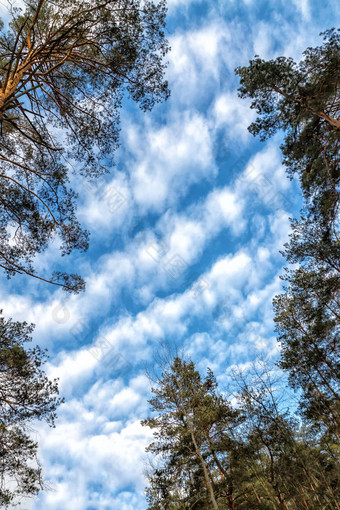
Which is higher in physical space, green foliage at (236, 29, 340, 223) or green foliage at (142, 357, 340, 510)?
green foliage at (236, 29, 340, 223)

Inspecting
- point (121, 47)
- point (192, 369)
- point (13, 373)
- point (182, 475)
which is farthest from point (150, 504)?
point (121, 47)

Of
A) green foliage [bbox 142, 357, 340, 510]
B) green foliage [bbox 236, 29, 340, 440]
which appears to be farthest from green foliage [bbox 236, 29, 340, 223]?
green foliage [bbox 142, 357, 340, 510]

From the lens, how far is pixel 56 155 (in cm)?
804

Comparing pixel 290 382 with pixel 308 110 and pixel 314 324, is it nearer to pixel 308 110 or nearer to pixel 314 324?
pixel 314 324

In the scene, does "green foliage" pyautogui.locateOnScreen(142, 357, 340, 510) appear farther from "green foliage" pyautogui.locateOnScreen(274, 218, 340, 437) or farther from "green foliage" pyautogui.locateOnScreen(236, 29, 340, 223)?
"green foliage" pyautogui.locateOnScreen(236, 29, 340, 223)

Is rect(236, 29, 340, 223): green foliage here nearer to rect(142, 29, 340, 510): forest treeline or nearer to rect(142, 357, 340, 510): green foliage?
rect(142, 29, 340, 510): forest treeline

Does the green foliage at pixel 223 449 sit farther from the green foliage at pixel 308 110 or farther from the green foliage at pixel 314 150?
the green foliage at pixel 308 110

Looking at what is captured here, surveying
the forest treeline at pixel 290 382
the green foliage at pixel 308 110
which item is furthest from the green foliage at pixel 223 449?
the green foliage at pixel 308 110

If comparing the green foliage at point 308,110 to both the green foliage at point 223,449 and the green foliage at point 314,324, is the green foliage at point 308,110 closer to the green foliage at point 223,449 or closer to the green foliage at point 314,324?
the green foliage at point 314,324

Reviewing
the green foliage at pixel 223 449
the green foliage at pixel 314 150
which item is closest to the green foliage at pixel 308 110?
the green foliage at pixel 314 150

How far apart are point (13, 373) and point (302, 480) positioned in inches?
Answer: 570

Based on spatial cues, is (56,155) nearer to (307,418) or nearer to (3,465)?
(3,465)

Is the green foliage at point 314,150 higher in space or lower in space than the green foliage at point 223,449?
higher

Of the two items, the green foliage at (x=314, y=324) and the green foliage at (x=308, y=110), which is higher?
the green foliage at (x=308, y=110)
